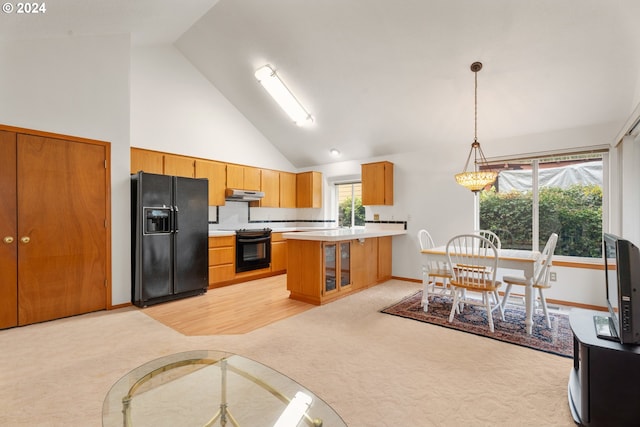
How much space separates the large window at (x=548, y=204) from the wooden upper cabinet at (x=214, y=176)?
4249 mm

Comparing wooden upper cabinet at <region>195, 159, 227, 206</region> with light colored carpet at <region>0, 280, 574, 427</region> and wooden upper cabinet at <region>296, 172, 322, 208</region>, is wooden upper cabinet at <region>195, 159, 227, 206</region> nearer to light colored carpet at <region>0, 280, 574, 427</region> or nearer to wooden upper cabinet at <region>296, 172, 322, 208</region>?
wooden upper cabinet at <region>296, 172, 322, 208</region>

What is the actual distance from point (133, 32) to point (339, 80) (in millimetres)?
2738

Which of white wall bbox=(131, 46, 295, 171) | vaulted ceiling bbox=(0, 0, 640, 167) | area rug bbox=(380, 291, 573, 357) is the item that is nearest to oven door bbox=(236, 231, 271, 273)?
white wall bbox=(131, 46, 295, 171)

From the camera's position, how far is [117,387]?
1.40m

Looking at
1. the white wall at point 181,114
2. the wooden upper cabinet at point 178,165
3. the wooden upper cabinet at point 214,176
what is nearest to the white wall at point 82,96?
the white wall at point 181,114

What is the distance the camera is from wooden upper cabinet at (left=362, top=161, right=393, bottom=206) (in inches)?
206

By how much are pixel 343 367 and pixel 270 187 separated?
14.2 ft

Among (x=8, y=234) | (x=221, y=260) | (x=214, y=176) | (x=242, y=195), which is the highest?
(x=214, y=176)

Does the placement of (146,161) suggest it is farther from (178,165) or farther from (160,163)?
(178,165)

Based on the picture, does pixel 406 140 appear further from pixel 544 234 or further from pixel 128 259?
pixel 128 259

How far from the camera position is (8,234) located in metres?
2.92

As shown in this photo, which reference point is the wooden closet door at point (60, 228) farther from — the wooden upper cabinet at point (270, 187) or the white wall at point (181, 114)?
the wooden upper cabinet at point (270, 187)

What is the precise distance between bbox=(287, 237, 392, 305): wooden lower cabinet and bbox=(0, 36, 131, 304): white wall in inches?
82.8

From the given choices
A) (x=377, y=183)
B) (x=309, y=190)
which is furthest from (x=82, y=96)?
(x=377, y=183)
